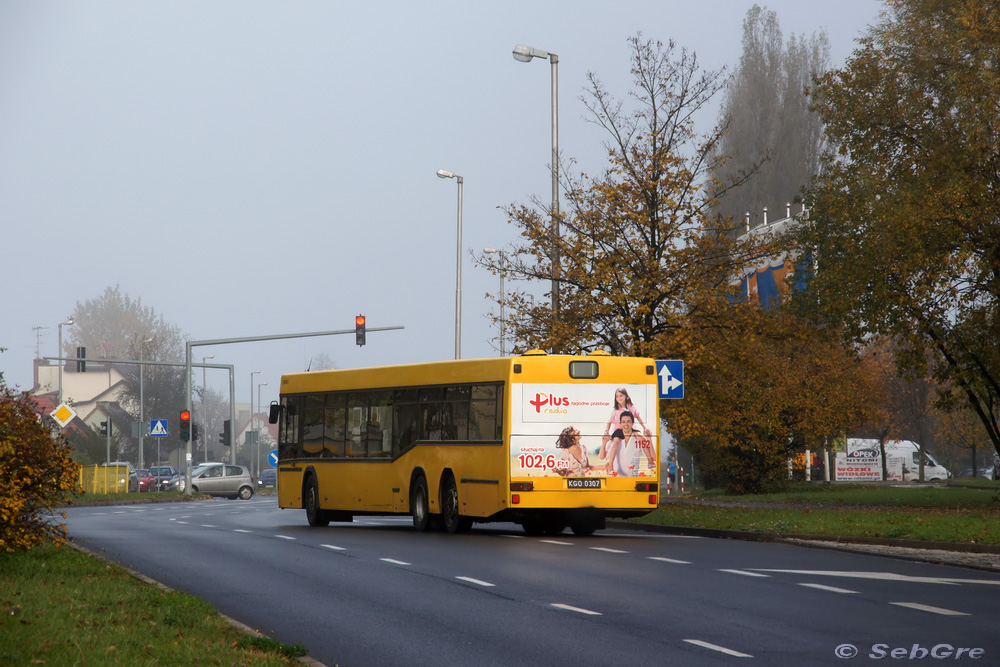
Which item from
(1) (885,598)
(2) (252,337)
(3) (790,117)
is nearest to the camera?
(1) (885,598)

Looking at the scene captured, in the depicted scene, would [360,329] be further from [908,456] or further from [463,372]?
[908,456]

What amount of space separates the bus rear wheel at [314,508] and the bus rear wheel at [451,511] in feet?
15.1

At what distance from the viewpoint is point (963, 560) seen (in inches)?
650

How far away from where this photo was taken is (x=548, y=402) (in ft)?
72.2

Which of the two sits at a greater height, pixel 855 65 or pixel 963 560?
pixel 855 65

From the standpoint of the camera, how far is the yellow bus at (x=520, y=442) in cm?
2177

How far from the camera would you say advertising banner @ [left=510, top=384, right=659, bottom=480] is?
21734 mm

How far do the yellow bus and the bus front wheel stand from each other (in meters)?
0.02

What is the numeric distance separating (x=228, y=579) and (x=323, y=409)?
12348 millimetres

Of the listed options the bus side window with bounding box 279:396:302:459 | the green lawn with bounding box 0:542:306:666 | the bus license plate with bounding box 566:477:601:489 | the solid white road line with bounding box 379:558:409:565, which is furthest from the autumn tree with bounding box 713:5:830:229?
the green lawn with bounding box 0:542:306:666

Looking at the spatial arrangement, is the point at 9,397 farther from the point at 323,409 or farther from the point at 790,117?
the point at 790,117

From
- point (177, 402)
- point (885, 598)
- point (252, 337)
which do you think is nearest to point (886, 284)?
point (885, 598)

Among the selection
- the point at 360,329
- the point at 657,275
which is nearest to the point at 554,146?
the point at 657,275

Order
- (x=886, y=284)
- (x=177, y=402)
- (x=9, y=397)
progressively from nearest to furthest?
(x=9, y=397) < (x=886, y=284) < (x=177, y=402)
